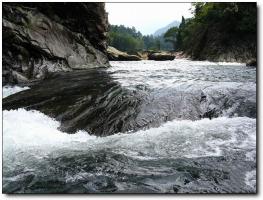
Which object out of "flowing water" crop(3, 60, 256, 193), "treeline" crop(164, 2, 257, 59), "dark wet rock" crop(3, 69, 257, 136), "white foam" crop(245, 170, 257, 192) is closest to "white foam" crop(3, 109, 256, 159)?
"flowing water" crop(3, 60, 256, 193)

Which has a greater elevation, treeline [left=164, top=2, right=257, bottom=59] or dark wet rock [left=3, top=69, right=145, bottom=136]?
treeline [left=164, top=2, right=257, bottom=59]

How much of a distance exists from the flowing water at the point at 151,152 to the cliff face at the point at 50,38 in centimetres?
441

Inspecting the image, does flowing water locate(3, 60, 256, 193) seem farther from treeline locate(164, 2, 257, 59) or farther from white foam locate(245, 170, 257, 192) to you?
treeline locate(164, 2, 257, 59)

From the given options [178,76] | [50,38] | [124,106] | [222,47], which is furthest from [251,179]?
[222,47]

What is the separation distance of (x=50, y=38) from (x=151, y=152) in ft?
26.4

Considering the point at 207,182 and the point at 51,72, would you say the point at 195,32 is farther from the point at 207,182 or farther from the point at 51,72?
the point at 207,182

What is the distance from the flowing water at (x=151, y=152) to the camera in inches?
144

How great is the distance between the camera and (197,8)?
26.7m

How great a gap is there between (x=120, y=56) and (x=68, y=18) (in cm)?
1108

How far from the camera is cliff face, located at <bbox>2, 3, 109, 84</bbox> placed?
10211mm

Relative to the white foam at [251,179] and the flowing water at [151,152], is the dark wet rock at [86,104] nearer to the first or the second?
the flowing water at [151,152]

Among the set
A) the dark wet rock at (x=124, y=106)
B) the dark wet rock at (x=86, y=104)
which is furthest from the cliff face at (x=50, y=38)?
the dark wet rock at (x=124, y=106)

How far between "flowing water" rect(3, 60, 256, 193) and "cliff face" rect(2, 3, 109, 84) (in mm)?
4415

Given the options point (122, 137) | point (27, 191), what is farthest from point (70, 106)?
point (27, 191)
